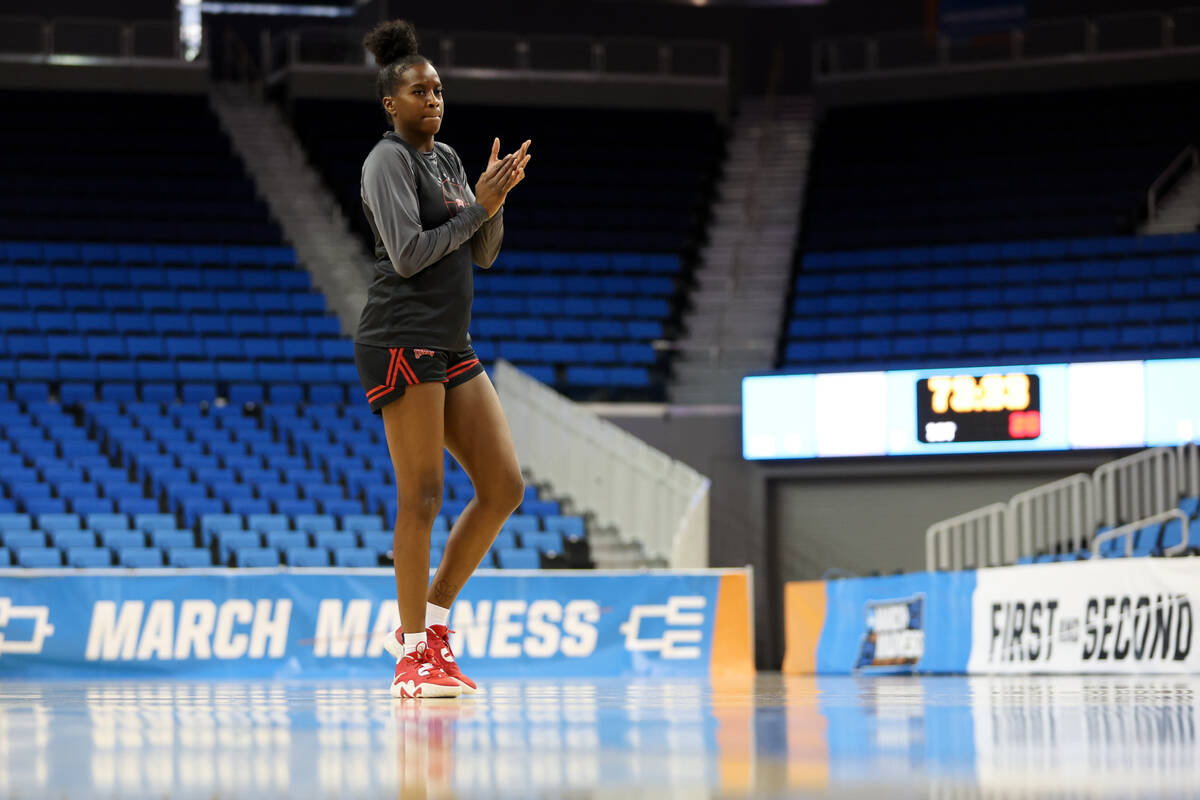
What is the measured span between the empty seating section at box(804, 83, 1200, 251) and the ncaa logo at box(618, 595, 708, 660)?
8.47 metres

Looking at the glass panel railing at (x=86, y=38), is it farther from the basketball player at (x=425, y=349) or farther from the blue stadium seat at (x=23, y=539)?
the basketball player at (x=425, y=349)

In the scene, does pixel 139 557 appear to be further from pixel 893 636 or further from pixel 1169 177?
pixel 1169 177

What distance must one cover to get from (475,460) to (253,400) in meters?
11.7

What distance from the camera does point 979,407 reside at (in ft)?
45.8

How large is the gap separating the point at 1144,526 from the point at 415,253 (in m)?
6.79

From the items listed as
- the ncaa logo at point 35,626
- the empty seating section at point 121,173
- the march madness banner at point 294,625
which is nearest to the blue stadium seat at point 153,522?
the march madness banner at point 294,625

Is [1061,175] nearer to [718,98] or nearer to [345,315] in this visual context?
[718,98]

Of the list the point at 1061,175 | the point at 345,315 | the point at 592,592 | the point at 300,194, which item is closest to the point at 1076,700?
the point at 592,592

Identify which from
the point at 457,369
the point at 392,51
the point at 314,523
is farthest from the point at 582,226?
the point at 457,369

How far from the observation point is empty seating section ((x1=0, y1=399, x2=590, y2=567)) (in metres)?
11.3

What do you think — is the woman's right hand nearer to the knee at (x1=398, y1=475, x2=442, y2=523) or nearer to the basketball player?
the basketball player

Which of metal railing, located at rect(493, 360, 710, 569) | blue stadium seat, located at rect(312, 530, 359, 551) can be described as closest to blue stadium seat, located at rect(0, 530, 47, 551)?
blue stadium seat, located at rect(312, 530, 359, 551)

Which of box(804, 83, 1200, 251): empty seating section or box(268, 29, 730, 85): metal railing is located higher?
box(268, 29, 730, 85): metal railing

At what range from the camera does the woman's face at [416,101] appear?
368 cm
